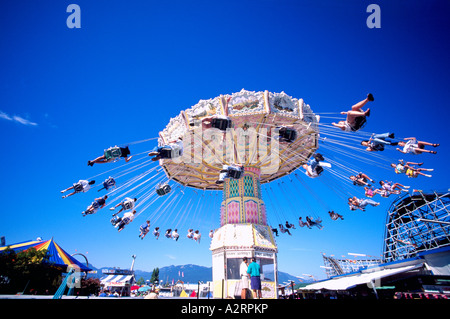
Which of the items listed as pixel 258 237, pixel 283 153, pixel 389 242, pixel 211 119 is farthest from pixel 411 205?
pixel 211 119

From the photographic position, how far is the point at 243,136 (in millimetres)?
13945

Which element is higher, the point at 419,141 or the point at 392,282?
the point at 419,141

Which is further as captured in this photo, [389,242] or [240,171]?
[389,242]

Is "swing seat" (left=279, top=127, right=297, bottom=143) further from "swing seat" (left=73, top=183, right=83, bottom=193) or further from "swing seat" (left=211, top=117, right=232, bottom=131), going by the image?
"swing seat" (left=73, top=183, right=83, bottom=193)

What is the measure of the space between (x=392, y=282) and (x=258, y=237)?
41.0ft

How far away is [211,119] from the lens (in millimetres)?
10305

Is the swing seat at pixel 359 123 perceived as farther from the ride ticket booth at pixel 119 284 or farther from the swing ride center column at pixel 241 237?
the ride ticket booth at pixel 119 284

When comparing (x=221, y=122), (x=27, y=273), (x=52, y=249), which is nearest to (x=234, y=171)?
(x=221, y=122)

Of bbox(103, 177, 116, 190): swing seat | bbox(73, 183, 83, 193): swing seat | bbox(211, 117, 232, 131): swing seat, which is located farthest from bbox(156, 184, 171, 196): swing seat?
bbox(211, 117, 232, 131): swing seat

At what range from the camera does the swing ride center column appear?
42.9 ft

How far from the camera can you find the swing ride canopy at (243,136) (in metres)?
12.4

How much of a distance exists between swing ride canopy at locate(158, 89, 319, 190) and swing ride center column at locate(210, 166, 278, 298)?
1.77 meters
